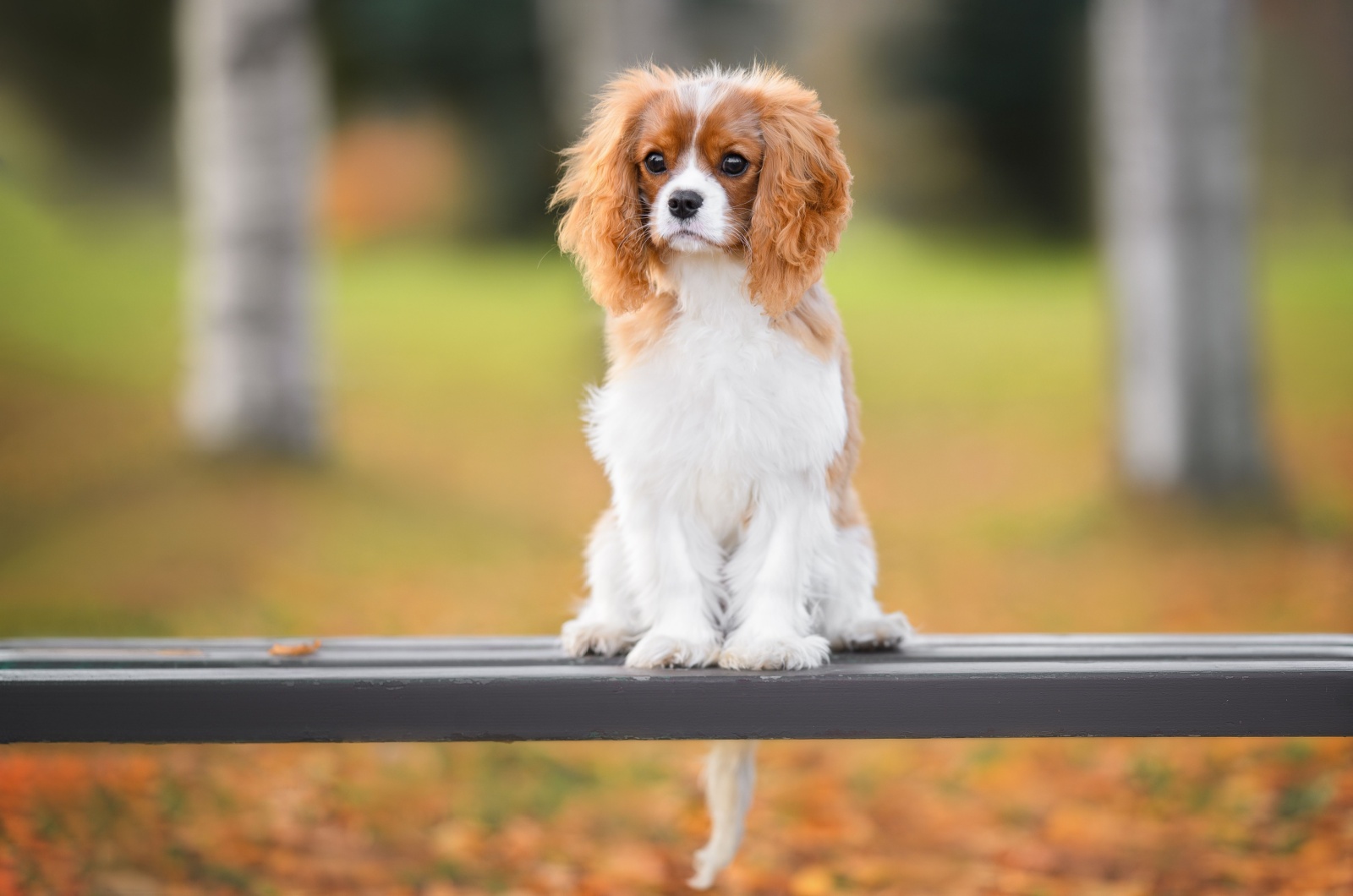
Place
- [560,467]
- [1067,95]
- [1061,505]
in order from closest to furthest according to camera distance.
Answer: [1061,505]
[560,467]
[1067,95]

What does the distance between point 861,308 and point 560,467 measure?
5226mm

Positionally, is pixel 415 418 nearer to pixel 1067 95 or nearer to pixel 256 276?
pixel 256 276

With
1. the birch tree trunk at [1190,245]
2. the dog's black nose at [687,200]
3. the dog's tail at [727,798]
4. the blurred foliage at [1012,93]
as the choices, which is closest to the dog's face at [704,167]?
the dog's black nose at [687,200]

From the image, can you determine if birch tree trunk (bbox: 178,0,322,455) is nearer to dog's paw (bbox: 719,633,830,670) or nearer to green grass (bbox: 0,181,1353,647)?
green grass (bbox: 0,181,1353,647)

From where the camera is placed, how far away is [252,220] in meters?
7.70

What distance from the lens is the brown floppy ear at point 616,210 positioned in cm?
280

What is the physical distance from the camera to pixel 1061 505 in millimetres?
8734

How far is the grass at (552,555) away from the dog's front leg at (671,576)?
92 centimetres

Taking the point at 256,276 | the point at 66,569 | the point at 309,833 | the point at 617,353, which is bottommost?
the point at 309,833

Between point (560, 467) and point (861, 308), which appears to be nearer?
point (560, 467)

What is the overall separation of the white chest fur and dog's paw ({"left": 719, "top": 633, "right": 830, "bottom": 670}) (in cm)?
33

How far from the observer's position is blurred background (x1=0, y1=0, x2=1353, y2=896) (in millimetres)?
4793

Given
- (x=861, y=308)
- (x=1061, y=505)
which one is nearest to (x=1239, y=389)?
(x=1061, y=505)

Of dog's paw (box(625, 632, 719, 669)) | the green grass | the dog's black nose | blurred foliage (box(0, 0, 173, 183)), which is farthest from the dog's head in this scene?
blurred foliage (box(0, 0, 173, 183))
